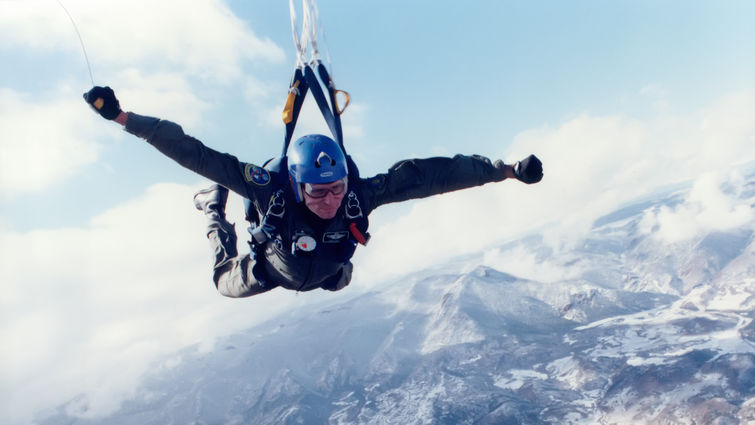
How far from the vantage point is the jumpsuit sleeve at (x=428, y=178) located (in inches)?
259

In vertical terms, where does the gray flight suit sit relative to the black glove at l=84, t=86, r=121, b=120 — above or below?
below

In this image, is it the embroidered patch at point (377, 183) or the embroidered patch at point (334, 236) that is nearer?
the embroidered patch at point (334, 236)

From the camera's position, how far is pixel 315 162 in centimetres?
A: 604

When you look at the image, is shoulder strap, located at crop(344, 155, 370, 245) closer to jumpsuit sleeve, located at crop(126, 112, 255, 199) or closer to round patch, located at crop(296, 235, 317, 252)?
round patch, located at crop(296, 235, 317, 252)

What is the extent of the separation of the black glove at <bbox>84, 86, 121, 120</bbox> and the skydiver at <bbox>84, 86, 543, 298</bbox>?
383 millimetres

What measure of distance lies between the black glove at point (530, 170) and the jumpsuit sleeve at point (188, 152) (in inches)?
158

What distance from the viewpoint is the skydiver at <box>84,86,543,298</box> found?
18.6ft

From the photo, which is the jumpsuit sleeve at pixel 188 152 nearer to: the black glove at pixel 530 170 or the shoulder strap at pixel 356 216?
the shoulder strap at pixel 356 216

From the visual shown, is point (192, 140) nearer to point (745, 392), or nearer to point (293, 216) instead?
point (293, 216)

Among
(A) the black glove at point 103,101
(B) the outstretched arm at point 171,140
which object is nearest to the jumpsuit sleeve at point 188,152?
(B) the outstretched arm at point 171,140

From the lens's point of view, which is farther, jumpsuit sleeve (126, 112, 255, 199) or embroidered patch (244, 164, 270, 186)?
embroidered patch (244, 164, 270, 186)

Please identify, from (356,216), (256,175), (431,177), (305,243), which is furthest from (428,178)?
→ (256,175)

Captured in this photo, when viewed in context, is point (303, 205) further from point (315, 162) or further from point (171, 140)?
point (171, 140)

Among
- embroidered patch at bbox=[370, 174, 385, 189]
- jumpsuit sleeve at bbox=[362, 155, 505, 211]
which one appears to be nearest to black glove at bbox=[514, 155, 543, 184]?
jumpsuit sleeve at bbox=[362, 155, 505, 211]
